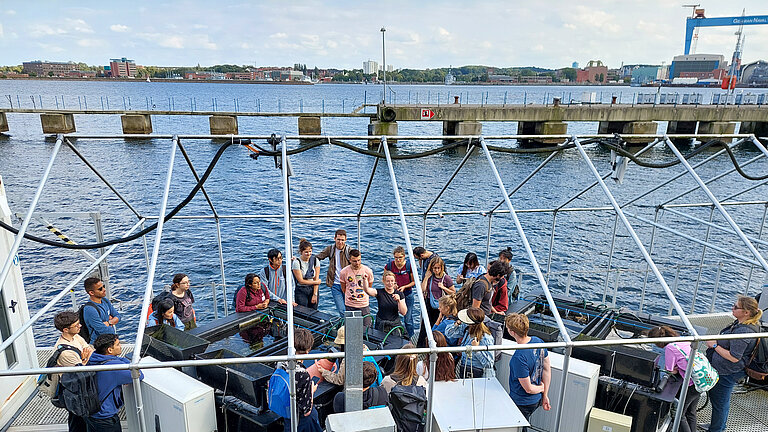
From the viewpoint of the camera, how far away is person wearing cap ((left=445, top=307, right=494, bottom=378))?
5289 mm

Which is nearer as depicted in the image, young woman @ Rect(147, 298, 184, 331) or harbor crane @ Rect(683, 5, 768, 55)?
young woman @ Rect(147, 298, 184, 331)

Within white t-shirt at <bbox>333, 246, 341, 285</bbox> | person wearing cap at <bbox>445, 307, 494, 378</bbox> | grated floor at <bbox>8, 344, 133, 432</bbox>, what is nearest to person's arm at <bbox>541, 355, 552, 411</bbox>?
person wearing cap at <bbox>445, 307, 494, 378</bbox>

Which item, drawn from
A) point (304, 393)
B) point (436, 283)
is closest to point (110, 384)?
point (304, 393)

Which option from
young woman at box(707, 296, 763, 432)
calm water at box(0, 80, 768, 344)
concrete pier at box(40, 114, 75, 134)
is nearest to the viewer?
young woman at box(707, 296, 763, 432)

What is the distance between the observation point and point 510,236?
23.1 m

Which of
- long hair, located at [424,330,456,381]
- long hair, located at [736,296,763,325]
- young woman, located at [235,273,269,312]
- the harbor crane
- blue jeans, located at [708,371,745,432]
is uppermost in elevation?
the harbor crane

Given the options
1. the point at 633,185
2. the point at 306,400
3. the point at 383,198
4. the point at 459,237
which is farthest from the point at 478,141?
the point at 633,185

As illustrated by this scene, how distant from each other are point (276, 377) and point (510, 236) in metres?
19.8

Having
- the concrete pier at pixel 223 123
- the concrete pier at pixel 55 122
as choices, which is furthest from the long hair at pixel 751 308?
the concrete pier at pixel 55 122

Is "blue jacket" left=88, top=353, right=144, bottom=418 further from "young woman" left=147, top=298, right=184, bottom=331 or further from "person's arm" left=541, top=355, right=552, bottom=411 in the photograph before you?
"person's arm" left=541, top=355, right=552, bottom=411

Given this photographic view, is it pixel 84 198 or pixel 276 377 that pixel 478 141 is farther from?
pixel 84 198

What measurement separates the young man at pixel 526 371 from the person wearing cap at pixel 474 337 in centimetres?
27

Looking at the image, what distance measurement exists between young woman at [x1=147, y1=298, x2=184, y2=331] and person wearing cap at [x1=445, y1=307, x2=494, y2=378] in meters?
4.03

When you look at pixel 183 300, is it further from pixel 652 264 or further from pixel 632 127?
pixel 632 127
